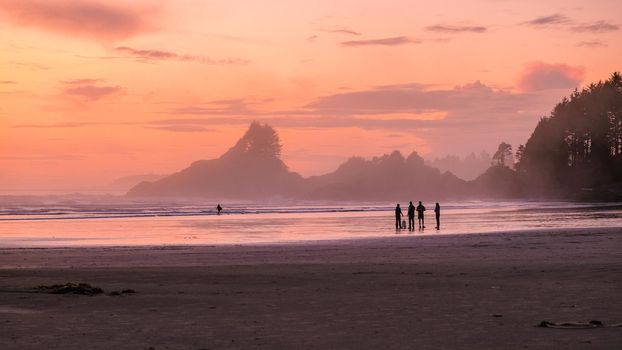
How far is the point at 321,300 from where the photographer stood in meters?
15.1

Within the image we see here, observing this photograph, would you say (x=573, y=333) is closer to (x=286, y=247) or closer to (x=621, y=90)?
(x=286, y=247)

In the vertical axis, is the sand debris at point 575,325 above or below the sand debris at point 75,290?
below

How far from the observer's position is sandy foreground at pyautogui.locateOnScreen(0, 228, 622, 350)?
10828 millimetres

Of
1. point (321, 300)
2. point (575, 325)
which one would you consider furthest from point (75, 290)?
point (575, 325)

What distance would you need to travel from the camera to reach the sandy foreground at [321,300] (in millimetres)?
10828

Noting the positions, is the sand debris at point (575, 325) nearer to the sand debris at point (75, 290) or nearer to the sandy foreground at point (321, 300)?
the sandy foreground at point (321, 300)

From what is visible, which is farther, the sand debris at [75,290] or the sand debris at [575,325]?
the sand debris at [75,290]

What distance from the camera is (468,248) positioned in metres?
29.1

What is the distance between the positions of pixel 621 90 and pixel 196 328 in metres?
156

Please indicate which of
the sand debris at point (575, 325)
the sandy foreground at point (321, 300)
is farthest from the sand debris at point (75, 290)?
the sand debris at point (575, 325)

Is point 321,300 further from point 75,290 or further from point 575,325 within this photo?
point 75,290

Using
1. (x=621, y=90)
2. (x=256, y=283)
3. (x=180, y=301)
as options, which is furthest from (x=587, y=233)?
(x=621, y=90)

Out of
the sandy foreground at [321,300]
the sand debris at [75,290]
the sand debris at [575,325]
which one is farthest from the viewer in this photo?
the sand debris at [75,290]

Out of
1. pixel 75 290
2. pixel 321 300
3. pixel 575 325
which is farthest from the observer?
pixel 75 290
